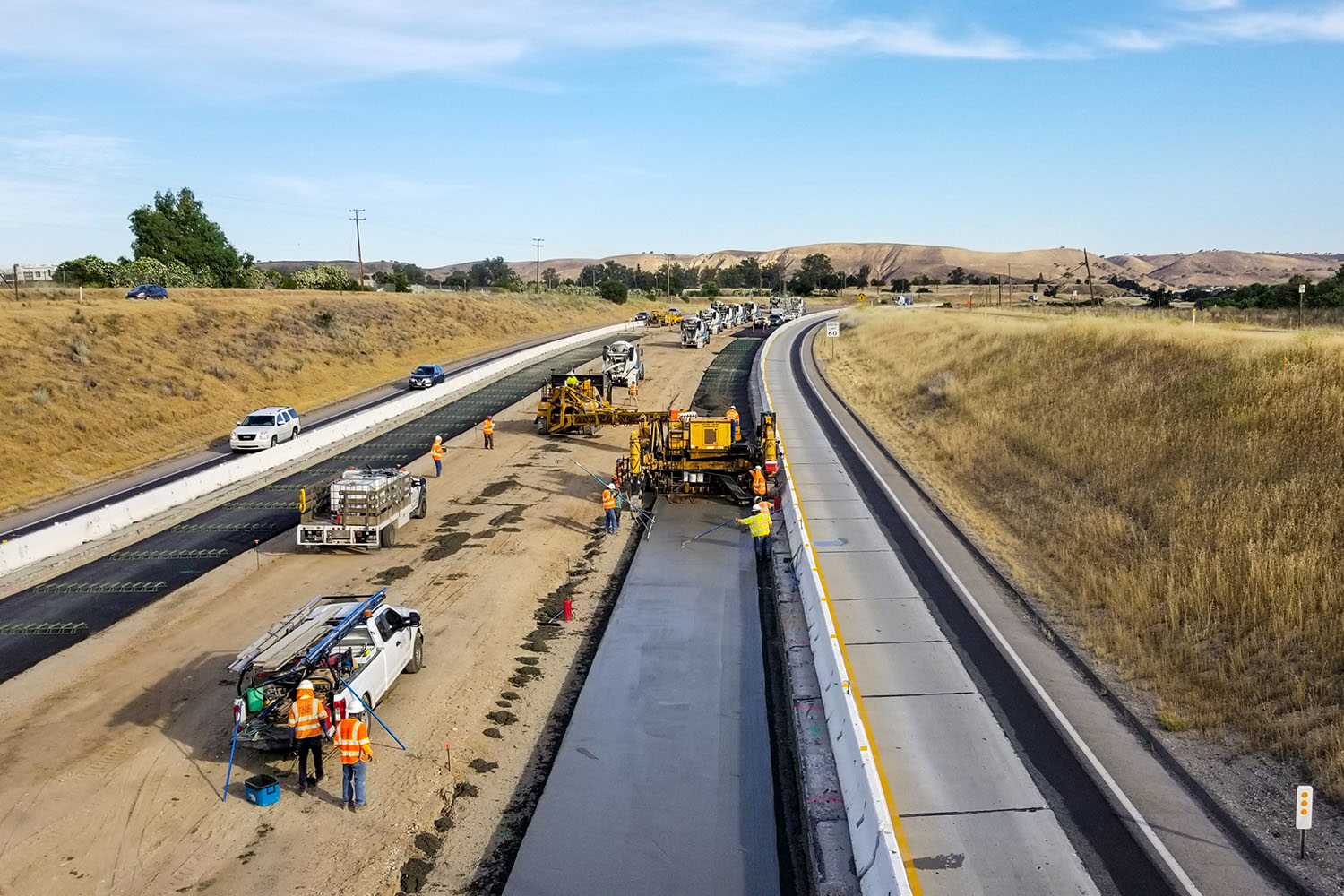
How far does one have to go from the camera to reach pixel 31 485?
33094 mm

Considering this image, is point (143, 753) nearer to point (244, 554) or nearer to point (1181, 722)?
point (244, 554)

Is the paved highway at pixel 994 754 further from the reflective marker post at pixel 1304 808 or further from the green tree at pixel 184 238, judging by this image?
the green tree at pixel 184 238

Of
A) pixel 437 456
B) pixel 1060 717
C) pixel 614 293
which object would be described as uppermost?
pixel 614 293

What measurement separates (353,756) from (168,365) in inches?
1748

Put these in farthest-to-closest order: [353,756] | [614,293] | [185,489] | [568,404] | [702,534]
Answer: [614,293] → [568,404] → [185,489] → [702,534] → [353,756]

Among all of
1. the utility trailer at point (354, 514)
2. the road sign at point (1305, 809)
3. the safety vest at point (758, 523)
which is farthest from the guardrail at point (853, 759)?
the utility trailer at point (354, 514)

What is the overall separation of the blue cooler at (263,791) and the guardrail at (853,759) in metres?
7.39

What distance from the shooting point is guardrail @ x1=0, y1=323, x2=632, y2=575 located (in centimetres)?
2264

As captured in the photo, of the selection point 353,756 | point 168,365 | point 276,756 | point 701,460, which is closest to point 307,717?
point 353,756

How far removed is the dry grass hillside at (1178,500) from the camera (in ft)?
49.2

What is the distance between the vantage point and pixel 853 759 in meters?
11.4

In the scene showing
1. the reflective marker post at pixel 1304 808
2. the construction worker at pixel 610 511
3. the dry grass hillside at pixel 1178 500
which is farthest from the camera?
the construction worker at pixel 610 511

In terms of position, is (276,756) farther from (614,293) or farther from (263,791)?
(614,293)

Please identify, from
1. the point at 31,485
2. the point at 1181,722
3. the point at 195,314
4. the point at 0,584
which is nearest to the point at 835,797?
the point at 1181,722
